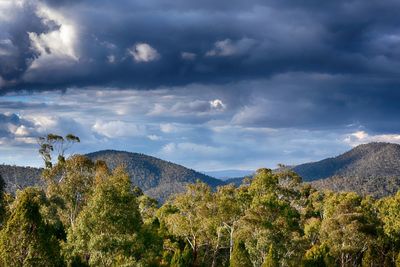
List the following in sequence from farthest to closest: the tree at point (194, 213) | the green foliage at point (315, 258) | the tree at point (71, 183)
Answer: the tree at point (71, 183) → the tree at point (194, 213) → the green foliage at point (315, 258)

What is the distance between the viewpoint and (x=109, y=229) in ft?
148

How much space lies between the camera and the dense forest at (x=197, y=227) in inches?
1764

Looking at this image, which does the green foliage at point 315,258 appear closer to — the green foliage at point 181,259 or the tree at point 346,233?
the tree at point 346,233

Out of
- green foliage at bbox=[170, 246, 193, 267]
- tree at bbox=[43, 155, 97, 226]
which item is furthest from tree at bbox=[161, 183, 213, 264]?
tree at bbox=[43, 155, 97, 226]

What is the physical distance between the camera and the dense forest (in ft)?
147

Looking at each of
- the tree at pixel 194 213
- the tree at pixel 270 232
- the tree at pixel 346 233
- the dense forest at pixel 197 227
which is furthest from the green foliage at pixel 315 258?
the tree at pixel 194 213

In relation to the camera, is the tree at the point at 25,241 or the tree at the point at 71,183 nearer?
the tree at the point at 25,241

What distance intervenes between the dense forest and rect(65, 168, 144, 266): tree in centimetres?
9

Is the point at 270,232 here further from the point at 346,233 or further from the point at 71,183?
the point at 71,183

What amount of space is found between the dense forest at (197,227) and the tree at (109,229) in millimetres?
88

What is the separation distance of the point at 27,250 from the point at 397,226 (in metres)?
61.4

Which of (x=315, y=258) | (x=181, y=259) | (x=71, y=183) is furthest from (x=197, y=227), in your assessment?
(x=71, y=183)

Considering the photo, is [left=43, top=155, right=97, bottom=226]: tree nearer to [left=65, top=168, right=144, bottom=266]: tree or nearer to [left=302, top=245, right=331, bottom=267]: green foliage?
[left=65, top=168, right=144, bottom=266]: tree

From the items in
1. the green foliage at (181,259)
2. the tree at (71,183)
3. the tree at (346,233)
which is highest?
the tree at (71,183)
